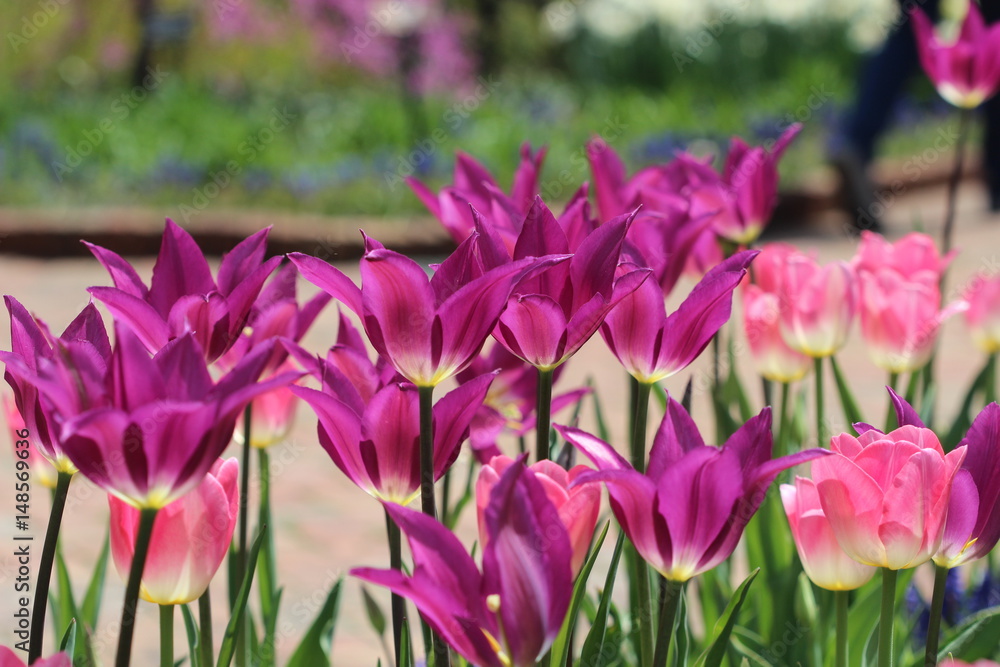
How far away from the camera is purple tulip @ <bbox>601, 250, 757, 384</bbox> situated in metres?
1.00

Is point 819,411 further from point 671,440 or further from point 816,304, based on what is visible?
point 671,440

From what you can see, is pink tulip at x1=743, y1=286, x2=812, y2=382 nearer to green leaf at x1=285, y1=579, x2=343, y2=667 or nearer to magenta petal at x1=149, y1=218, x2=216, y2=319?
green leaf at x1=285, y1=579, x2=343, y2=667

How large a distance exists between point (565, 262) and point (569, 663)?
1.14 ft

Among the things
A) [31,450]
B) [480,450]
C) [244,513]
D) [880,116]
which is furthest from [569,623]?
[880,116]

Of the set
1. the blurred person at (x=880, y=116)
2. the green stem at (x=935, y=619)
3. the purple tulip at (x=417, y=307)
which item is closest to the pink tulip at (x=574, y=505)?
the purple tulip at (x=417, y=307)

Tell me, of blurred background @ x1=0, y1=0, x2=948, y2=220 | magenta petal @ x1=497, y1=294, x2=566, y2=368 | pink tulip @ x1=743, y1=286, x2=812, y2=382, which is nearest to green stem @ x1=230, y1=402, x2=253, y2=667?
magenta petal @ x1=497, y1=294, x2=566, y2=368

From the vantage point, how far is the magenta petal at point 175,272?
109 cm

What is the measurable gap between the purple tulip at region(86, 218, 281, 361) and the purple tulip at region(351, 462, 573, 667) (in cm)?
29

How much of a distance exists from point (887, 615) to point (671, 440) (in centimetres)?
26

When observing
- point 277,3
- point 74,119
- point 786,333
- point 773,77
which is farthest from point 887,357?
point 277,3

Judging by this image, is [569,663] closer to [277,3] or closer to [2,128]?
[2,128]

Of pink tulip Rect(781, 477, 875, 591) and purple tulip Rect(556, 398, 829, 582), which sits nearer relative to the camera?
purple tulip Rect(556, 398, 829, 582)

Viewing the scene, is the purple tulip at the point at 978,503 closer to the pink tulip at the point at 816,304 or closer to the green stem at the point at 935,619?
the green stem at the point at 935,619

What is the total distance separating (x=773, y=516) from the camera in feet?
5.56
